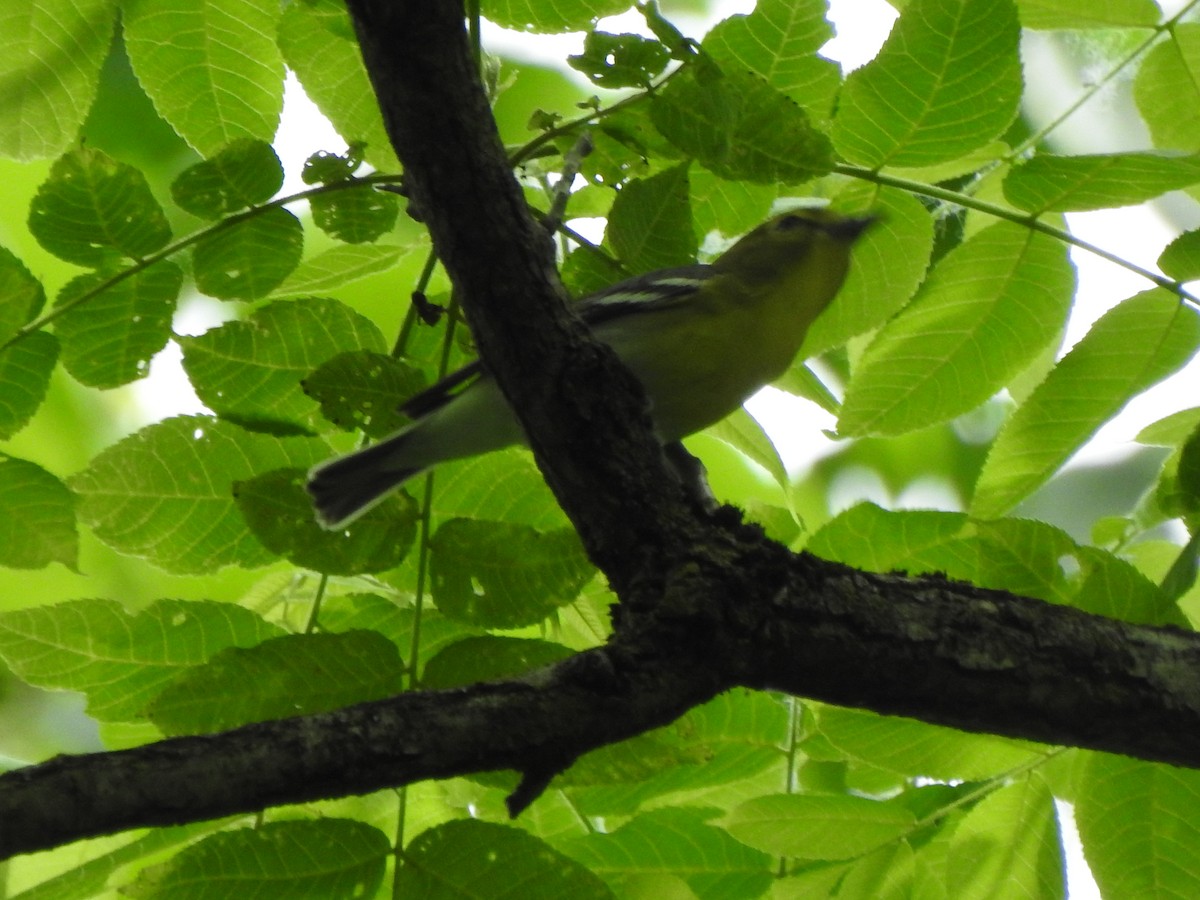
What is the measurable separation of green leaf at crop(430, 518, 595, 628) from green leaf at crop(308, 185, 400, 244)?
32.1 inches

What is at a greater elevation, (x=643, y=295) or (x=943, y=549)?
(x=643, y=295)

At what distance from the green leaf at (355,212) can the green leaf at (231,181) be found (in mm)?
186

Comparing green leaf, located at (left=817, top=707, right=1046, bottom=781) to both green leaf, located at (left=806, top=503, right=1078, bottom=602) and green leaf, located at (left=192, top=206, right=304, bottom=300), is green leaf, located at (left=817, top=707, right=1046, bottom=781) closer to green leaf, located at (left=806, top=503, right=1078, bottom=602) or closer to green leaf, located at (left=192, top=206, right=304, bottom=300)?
green leaf, located at (left=806, top=503, right=1078, bottom=602)

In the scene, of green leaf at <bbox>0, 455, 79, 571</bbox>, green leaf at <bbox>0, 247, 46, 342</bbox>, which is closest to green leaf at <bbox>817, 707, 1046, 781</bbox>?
green leaf at <bbox>0, 455, 79, 571</bbox>

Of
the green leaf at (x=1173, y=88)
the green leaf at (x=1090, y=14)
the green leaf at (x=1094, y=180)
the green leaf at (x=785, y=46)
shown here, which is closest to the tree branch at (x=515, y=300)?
the green leaf at (x=785, y=46)

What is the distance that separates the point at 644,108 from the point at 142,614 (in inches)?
62.5

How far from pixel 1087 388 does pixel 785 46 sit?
1.08 metres

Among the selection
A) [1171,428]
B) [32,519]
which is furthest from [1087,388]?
[32,519]

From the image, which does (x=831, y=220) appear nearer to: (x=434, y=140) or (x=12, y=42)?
(x=434, y=140)

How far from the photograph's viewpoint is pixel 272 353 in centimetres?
316

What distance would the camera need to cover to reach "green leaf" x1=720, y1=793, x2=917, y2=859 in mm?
2746

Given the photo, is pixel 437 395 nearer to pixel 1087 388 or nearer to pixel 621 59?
pixel 621 59

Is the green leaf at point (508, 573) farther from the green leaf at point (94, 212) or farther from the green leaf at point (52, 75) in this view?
the green leaf at point (52, 75)

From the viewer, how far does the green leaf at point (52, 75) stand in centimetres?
307
